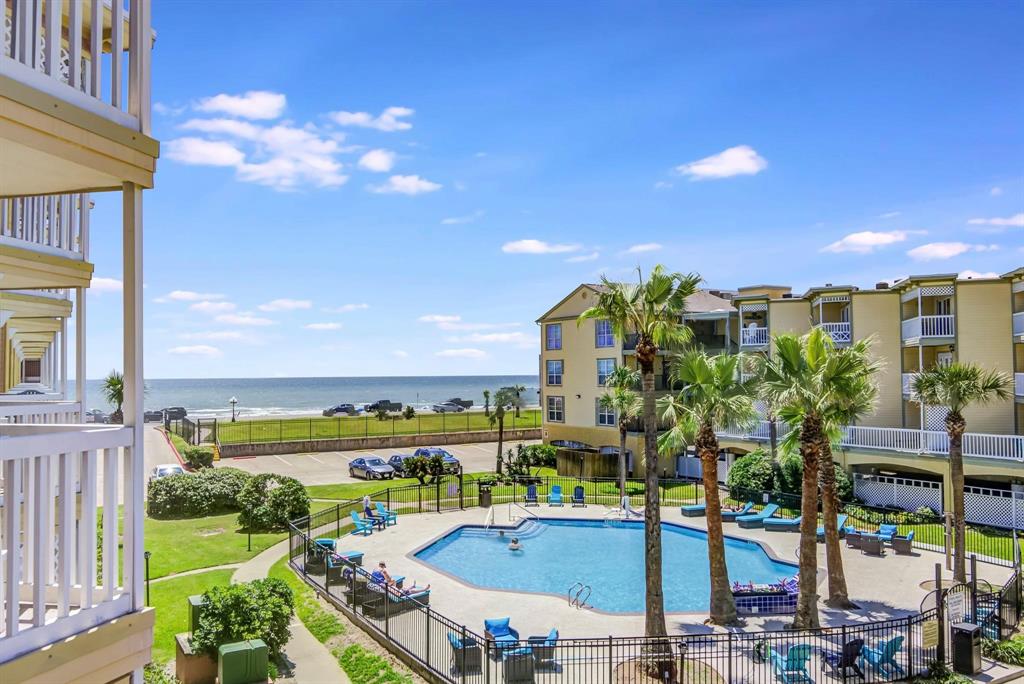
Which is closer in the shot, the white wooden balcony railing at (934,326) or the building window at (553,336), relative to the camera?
the white wooden balcony railing at (934,326)

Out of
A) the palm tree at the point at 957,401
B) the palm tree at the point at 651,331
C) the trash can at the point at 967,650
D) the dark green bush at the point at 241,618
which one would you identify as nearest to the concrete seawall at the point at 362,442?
the dark green bush at the point at 241,618

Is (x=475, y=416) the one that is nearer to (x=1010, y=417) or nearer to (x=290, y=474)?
(x=290, y=474)

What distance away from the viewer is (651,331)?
15547 mm

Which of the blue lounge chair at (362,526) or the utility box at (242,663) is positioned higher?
the utility box at (242,663)

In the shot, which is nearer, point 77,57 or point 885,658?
point 77,57

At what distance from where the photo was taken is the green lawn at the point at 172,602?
15.5 m

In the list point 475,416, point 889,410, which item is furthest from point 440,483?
point 475,416

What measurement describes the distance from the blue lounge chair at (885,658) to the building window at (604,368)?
28.2 m

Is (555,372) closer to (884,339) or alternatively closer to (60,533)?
(884,339)

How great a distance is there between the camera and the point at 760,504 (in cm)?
3148

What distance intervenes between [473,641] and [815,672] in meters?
7.26

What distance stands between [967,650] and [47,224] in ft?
60.3

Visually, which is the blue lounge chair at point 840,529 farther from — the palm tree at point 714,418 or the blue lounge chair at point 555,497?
the blue lounge chair at point 555,497

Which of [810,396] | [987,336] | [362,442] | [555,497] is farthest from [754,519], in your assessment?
[362,442]
